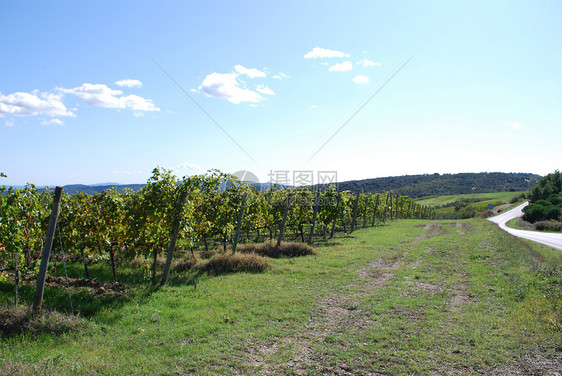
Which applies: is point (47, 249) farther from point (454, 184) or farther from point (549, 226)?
point (454, 184)

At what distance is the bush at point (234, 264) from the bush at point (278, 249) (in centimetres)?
281

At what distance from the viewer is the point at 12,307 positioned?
6457 mm

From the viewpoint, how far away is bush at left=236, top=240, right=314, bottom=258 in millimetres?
15953

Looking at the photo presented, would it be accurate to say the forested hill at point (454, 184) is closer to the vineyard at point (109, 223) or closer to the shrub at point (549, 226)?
the shrub at point (549, 226)

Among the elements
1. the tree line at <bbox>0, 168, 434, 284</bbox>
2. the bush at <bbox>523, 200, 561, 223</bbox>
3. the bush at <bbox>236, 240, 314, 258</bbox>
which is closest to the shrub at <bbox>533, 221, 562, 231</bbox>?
the bush at <bbox>523, 200, 561, 223</bbox>

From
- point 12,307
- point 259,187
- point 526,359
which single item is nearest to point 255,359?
point 526,359

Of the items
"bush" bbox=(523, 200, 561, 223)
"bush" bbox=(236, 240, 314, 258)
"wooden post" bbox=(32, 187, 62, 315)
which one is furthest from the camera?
"bush" bbox=(523, 200, 561, 223)

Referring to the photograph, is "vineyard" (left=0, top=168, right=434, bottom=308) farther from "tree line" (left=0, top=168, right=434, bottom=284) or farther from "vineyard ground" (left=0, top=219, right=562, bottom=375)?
"vineyard ground" (left=0, top=219, right=562, bottom=375)

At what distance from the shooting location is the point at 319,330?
6.68m

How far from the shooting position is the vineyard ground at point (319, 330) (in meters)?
5.10

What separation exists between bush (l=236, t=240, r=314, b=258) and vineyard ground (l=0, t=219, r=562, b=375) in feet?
15.1

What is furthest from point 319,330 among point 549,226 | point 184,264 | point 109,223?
point 549,226

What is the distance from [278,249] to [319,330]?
9.72 meters

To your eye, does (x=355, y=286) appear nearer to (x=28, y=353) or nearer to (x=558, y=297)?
(x=558, y=297)
